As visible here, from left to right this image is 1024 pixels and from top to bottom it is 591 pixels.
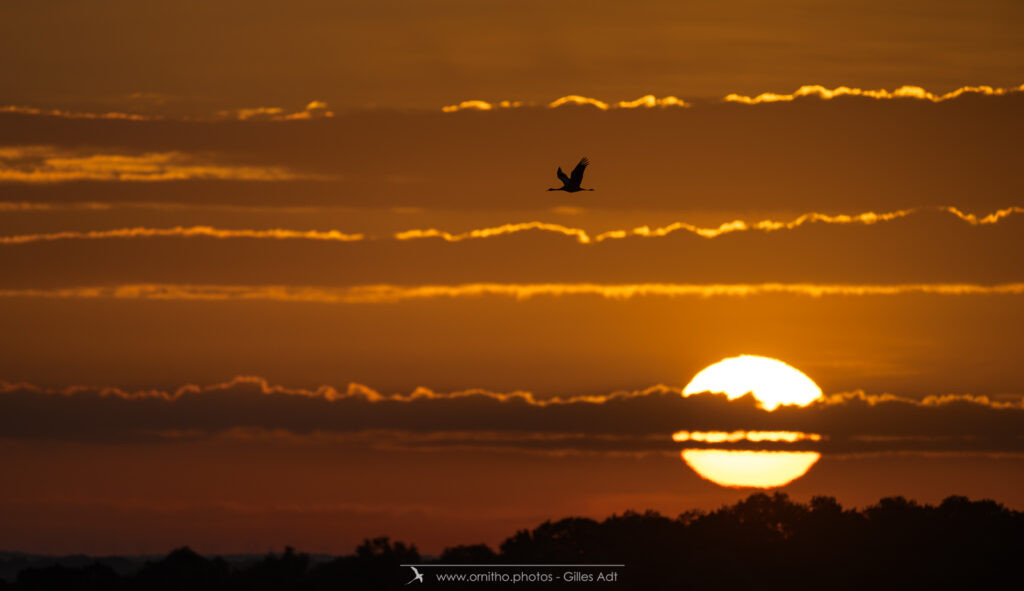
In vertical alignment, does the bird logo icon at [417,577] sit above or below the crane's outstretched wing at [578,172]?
below

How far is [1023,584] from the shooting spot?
135125 millimetres

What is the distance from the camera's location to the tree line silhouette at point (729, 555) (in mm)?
134875

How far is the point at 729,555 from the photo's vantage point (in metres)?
138

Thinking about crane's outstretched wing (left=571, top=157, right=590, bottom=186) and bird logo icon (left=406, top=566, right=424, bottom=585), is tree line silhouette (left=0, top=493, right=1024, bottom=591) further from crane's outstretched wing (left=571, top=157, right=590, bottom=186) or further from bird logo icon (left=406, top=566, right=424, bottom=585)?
crane's outstretched wing (left=571, top=157, right=590, bottom=186)

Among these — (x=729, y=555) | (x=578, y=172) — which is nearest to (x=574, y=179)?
(x=578, y=172)

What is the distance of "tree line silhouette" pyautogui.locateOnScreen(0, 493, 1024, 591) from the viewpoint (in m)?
135

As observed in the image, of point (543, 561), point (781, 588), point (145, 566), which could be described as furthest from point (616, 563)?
point (145, 566)

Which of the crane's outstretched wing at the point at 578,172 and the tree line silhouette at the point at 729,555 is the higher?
the crane's outstretched wing at the point at 578,172

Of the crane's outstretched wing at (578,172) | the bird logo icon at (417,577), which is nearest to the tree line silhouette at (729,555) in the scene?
the bird logo icon at (417,577)

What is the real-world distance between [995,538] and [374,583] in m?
47.3

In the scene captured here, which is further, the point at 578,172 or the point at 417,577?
the point at 417,577

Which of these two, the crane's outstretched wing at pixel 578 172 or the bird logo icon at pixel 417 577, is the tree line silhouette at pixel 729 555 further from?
the crane's outstretched wing at pixel 578 172

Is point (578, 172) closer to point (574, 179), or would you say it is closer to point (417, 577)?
point (574, 179)

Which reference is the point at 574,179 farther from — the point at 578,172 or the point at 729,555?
the point at 729,555
